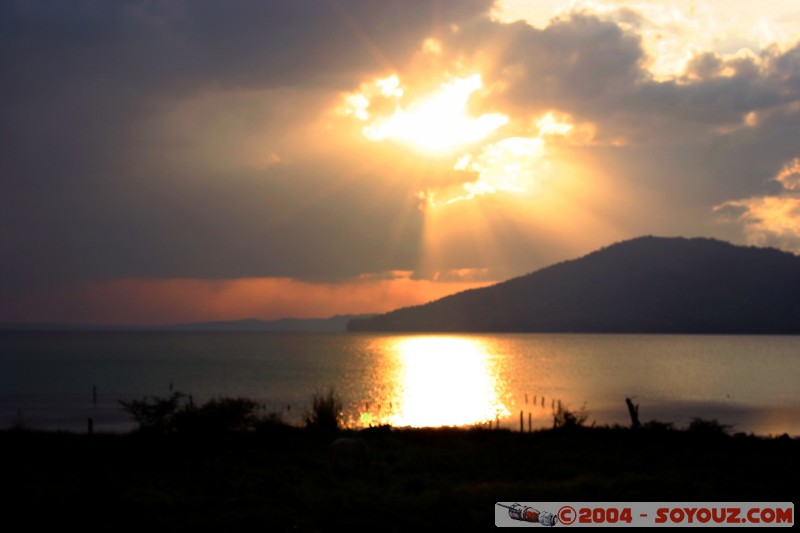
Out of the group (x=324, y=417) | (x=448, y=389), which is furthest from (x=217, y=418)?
(x=448, y=389)

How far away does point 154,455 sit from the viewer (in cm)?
2298

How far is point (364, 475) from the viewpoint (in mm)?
20562

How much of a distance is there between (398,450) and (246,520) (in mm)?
12215

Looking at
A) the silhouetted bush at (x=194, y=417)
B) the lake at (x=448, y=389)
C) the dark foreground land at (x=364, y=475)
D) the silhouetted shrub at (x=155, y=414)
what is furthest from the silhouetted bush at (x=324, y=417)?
the lake at (x=448, y=389)

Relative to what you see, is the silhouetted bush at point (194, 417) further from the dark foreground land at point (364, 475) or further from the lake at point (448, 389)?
the lake at point (448, 389)

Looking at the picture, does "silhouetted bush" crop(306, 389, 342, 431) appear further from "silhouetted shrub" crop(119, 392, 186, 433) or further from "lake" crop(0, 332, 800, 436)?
"lake" crop(0, 332, 800, 436)

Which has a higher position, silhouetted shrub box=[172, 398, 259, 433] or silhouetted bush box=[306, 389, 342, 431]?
silhouetted shrub box=[172, 398, 259, 433]

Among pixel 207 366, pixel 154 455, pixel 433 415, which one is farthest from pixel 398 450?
pixel 207 366

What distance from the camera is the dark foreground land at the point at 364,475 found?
13.9 metres

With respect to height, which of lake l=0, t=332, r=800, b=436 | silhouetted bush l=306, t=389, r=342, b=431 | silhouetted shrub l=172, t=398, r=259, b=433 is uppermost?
silhouetted shrub l=172, t=398, r=259, b=433

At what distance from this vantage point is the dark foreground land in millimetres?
13859

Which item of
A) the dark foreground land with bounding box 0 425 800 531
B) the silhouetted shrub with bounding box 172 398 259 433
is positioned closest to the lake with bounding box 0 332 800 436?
the silhouetted shrub with bounding box 172 398 259 433

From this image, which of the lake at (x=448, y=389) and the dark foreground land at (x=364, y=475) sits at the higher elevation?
the dark foreground land at (x=364, y=475)

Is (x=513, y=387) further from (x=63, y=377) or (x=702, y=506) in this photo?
(x=702, y=506)
